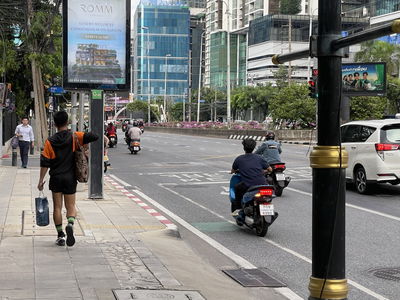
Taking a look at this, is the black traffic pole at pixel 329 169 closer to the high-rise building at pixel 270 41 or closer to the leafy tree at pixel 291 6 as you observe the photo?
the high-rise building at pixel 270 41

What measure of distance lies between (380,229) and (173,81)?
6540 inches

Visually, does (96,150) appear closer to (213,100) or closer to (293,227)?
(293,227)

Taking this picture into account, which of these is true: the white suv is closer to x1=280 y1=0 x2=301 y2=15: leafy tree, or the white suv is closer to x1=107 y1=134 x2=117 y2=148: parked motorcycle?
x1=107 y1=134 x2=117 y2=148: parked motorcycle

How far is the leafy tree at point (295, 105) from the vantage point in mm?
53312

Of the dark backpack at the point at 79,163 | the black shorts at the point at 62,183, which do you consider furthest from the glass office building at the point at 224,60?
the black shorts at the point at 62,183

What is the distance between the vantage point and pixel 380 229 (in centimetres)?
1100

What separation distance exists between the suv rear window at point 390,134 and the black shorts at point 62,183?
937cm

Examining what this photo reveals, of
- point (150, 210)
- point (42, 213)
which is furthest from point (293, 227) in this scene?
point (42, 213)

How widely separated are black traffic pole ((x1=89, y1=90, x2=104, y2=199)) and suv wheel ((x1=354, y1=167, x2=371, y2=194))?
6.52 metres

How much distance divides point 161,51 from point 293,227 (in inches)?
6425

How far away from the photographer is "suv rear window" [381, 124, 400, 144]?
15.5m

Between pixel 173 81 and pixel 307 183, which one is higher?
pixel 173 81

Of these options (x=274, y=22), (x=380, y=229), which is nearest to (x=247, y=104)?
(x=274, y=22)

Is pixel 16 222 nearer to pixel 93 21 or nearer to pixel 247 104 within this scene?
pixel 93 21
